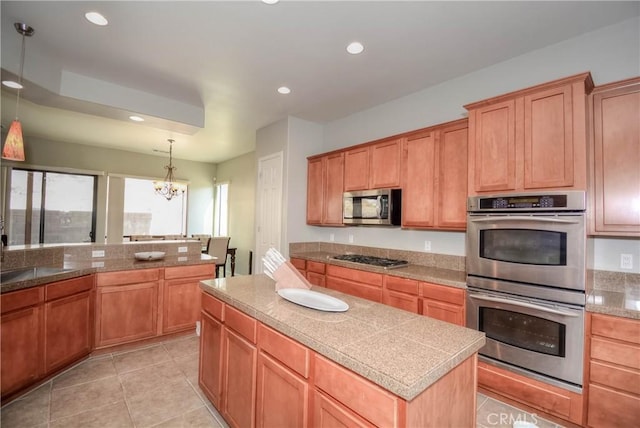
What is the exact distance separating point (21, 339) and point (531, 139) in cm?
424

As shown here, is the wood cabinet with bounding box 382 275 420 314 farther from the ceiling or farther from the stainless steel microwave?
the ceiling

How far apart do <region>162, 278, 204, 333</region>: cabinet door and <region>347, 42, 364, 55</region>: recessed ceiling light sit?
290 centimetres

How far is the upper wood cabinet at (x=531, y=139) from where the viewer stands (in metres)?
2.07

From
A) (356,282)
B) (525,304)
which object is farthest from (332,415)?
(356,282)

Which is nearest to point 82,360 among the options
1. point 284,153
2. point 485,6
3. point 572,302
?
point 284,153

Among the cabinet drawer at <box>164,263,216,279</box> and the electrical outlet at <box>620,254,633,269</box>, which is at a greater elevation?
the electrical outlet at <box>620,254,633,269</box>

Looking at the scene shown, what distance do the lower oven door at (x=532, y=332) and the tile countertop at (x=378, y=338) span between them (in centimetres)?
114

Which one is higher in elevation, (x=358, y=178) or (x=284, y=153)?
(x=284, y=153)

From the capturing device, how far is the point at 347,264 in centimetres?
351

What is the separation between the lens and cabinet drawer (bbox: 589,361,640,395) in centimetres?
178

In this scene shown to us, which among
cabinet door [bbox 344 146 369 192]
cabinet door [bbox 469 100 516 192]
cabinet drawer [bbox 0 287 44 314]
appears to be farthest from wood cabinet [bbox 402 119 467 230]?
cabinet drawer [bbox 0 287 44 314]

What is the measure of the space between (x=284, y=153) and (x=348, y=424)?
12.8 feet

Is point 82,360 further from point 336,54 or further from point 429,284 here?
point 336,54

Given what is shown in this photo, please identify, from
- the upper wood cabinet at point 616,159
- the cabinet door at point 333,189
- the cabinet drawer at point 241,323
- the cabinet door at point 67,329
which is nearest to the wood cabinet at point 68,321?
the cabinet door at point 67,329
